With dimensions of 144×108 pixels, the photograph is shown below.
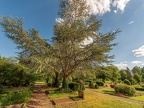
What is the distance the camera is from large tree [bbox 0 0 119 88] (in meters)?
16.8

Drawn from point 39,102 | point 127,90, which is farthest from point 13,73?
point 127,90

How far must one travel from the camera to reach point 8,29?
16.2 m

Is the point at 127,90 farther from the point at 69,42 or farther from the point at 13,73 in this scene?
the point at 13,73

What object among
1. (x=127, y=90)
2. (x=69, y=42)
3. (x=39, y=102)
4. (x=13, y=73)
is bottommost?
(x=39, y=102)

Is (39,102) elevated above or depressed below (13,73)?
below

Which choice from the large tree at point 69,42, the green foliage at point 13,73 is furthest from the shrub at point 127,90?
the green foliage at point 13,73

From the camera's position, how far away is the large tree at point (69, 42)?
55.0ft

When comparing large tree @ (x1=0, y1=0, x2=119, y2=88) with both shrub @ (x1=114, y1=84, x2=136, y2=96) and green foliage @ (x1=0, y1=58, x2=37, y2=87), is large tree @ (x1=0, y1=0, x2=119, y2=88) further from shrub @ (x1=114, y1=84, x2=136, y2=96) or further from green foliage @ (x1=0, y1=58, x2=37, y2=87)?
shrub @ (x1=114, y1=84, x2=136, y2=96)

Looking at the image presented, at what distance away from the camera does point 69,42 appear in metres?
19.2

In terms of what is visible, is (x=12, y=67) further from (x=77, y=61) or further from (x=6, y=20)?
(x=77, y=61)

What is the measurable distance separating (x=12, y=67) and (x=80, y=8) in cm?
1593

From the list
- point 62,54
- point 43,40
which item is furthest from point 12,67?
point 62,54

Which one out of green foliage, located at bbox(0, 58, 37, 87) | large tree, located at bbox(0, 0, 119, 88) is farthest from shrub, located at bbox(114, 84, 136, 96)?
green foliage, located at bbox(0, 58, 37, 87)

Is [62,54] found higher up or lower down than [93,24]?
lower down
